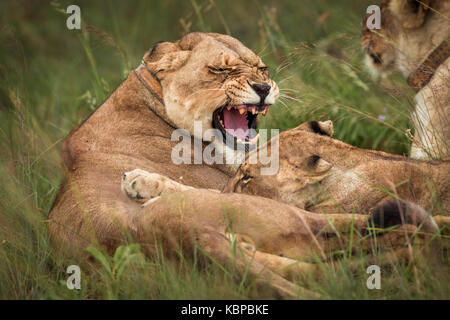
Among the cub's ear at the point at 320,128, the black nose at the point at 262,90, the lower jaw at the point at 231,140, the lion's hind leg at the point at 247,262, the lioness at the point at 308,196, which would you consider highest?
the black nose at the point at 262,90

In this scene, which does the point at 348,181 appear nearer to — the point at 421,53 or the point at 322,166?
the point at 322,166

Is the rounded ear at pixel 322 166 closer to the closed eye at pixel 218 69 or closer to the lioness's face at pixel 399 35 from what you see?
the closed eye at pixel 218 69

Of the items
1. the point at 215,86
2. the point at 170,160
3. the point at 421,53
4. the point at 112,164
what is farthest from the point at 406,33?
the point at 112,164

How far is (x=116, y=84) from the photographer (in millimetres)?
5316

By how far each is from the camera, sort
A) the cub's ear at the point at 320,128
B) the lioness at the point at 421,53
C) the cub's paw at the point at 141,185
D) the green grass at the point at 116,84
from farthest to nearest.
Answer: the lioness at the point at 421,53, the cub's ear at the point at 320,128, the cub's paw at the point at 141,185, the green grass at the point at 116,84

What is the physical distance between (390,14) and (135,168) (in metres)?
2.14

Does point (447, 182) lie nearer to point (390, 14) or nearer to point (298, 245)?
point (298, 245)

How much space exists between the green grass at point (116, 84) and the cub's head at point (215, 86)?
0.35m

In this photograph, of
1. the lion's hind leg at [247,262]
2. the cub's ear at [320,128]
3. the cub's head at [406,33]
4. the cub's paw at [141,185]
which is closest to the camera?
the lion's hind leg at [247,262]

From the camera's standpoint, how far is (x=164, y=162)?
3605 millimetres

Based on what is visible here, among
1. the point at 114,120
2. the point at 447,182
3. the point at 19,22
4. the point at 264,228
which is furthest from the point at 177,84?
the point at 19,22

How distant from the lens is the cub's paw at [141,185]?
310 cm

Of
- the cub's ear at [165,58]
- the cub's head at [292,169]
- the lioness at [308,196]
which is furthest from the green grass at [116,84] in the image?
the cub's ear at [165,58]

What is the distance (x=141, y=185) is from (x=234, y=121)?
0.81 m
